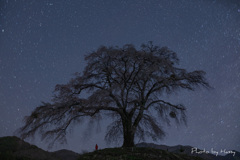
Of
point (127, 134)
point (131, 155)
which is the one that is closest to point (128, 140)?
point (127, 134)

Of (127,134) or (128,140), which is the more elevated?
(127,134)

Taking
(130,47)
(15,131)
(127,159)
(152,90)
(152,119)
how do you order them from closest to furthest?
(127,159), (15,131), (130,47), (152,119), (152,90)

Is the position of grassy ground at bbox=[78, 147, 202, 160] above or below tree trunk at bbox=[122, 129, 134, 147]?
below

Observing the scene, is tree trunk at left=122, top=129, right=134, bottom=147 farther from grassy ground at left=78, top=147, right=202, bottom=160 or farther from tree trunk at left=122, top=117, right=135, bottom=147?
grassy ground at left=78, top=147, right=202, bottom=160

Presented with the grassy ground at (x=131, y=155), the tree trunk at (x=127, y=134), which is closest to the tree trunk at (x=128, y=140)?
the tree trunk at (x=127, y=134)

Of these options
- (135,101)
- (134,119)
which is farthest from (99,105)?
(134,119)

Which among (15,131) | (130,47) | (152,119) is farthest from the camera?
(152,119)

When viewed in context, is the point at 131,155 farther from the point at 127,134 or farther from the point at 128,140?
the point at 127,134

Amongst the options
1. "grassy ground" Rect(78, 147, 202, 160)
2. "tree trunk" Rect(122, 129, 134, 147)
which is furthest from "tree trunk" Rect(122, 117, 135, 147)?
"grassy ground" Rect(78, 147, 202, 160)

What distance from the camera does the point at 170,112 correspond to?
1717cm

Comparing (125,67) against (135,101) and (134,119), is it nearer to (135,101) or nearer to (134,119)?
(135,101)

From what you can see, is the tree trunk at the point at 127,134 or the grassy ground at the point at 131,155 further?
the tree trunk at the point at 127,134

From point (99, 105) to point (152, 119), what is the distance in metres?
4.76

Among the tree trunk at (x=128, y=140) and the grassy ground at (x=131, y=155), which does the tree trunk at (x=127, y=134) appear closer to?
the tree trunk at (x=128, y=140)
